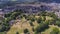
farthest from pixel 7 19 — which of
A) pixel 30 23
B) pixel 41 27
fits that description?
pixel 41 27

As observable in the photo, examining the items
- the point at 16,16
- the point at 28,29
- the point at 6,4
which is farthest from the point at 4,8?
the point at 28,29

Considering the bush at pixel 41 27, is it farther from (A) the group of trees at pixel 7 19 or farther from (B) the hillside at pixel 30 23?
(A) the group of trees at pixel 7 19

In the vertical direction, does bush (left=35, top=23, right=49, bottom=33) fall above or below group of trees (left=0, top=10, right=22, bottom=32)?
below

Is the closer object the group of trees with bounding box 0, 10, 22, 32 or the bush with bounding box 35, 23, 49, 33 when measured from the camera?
the bush with bounding box 35, 23, 49, 33

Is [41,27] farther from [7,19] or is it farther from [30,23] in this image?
[7,19]

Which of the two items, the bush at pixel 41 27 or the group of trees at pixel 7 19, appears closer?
the bush at pixel 41 27

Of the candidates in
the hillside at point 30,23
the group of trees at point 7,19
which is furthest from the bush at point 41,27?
the group of trees at point 7,19

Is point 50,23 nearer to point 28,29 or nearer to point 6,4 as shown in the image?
point 28,29

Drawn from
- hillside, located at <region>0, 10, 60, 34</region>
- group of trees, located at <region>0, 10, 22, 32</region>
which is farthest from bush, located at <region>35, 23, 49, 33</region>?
group of trees, located at <region>0, 10, 22, 32</region>

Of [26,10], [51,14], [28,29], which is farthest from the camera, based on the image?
[26,10]

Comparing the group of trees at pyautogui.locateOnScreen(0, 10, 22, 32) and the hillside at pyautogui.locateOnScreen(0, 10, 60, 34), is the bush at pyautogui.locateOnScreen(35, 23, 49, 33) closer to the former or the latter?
the hillside at pyautogui.locateOnScreen(0, 10, 60, 34)

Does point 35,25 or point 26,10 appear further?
point 26,10
